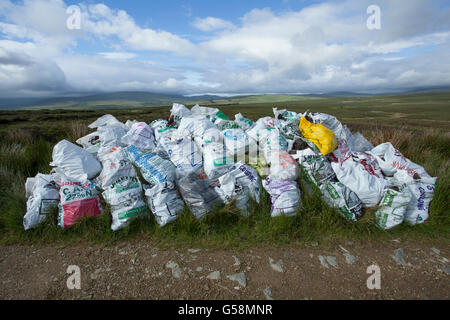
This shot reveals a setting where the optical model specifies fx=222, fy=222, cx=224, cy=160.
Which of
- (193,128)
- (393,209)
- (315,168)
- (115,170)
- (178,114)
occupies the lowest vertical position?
(393,209)

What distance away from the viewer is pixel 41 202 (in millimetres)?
2363

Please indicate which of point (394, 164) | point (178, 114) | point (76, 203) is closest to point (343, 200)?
point (394, 164)

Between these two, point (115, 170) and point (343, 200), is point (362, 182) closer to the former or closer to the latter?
point (343, 200)

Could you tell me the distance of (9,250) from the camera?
2.10m

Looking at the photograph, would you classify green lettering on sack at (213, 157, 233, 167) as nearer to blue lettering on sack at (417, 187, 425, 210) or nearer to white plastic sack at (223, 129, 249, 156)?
white plastic sack at (223, 129, 249, 156)

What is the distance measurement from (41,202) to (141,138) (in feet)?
5.01

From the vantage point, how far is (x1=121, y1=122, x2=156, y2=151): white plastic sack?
341 cm

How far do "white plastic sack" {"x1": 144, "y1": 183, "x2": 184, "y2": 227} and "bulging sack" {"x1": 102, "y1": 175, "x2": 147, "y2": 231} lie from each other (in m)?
0.12

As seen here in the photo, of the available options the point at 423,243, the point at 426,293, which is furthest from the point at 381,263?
the point at 423,243

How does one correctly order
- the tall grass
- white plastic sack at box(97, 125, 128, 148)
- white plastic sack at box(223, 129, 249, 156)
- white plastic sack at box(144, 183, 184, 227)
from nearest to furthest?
1. the tall grass
2. white plastic sack at box(144, 183, 184, 227)
3. white plastic sack at box(223, 129, 249, 156)
4. white plastic sack at box(97, 125, 128, 148)

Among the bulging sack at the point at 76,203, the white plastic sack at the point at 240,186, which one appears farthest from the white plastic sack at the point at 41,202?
the white plastic sack at the point at 240,186

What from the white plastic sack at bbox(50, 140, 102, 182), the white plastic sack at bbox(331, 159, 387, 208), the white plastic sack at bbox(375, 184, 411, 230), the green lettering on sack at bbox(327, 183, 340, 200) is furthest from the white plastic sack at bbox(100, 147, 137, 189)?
the white plastic sack at bbox(375, 184, 411, 230)

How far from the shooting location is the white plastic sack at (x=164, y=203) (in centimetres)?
231

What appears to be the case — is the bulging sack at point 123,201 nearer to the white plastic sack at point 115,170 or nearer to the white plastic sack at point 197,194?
the white plastic sack at point 115,170
